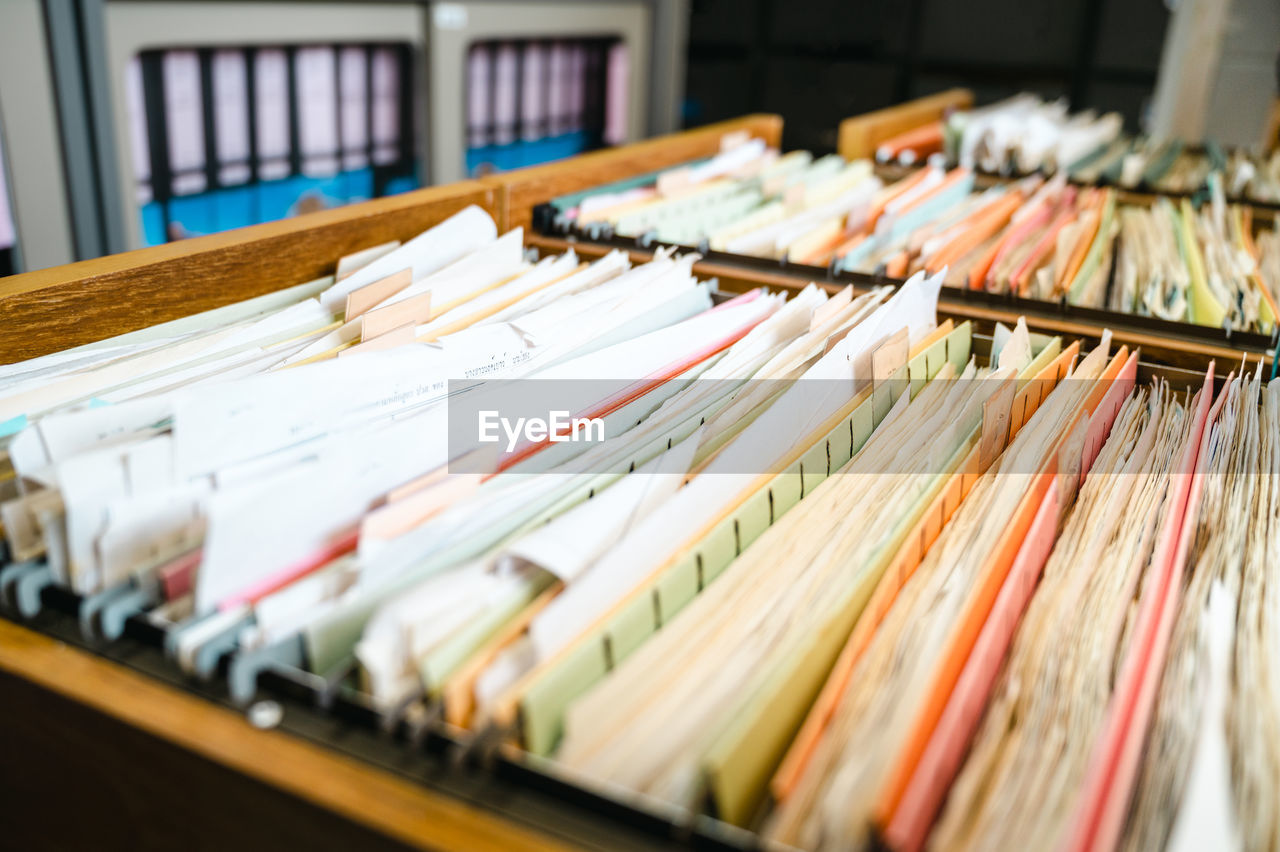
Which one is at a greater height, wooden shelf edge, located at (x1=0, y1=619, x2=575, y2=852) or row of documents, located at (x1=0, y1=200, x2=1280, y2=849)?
row of documents, located at (x1=0, y1=200, x2=1280, y2=849)

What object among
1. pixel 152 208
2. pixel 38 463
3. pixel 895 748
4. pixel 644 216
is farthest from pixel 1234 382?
pixel 152 208

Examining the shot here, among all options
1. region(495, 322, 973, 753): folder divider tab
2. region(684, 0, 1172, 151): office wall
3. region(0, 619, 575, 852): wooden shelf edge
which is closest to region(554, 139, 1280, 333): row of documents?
region(495, 322, 973, 753): folder divider tab

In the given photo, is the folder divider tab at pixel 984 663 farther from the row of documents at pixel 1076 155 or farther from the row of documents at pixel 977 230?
the row of documents at pixel 1076 155

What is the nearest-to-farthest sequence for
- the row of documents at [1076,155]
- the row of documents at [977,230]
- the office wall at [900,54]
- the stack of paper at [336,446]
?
the stack of paper at [336,446] < the row of documents at [977,230] < the row of documents at [1076,155] < the office wall at [900,54]

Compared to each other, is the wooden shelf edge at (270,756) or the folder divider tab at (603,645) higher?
the folder divider tab at (603,645)

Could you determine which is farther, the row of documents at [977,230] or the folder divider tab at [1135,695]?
the row of documents at [977,230]

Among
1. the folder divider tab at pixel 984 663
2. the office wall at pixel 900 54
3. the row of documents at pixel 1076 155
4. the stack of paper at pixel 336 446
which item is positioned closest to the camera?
the folder divider tab at pixel 984 663

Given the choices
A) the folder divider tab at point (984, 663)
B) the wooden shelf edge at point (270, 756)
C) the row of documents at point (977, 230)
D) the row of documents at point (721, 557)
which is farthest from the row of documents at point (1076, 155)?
the wooden shelf edge at point (270, 756)

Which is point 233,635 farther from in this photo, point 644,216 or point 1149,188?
point 1149,188

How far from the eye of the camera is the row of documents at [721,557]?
718 mm

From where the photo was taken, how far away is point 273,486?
0.83 meters

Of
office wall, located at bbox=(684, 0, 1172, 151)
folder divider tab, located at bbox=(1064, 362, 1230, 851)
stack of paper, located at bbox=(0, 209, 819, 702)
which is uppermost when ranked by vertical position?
office wall, located at bbox=(684, 0, 1172, 151)

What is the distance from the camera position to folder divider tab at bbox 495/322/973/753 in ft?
2.38

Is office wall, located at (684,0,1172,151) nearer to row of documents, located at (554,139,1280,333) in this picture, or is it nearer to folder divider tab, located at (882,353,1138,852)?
row of documents, located at (554,139,1280,333)
